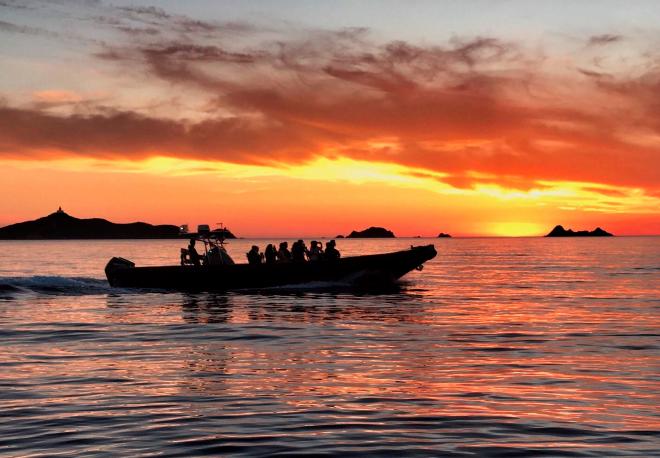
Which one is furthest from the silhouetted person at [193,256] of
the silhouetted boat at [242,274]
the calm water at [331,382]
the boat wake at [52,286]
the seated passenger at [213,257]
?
the calm water at [331,382]

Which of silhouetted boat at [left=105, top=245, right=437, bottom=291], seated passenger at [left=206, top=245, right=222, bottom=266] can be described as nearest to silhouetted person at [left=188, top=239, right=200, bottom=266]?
silhouetted boat at [left=105, top=245, right=437, bottom=291]

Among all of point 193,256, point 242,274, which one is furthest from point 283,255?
point 193,256

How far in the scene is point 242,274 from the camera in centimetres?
4100

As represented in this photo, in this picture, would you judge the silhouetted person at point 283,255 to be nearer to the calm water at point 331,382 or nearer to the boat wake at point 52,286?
the boat wake at point 52,286

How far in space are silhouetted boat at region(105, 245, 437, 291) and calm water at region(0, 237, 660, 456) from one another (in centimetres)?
944

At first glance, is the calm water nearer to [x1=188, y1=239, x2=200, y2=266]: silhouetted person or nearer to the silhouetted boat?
the silhouetted boat

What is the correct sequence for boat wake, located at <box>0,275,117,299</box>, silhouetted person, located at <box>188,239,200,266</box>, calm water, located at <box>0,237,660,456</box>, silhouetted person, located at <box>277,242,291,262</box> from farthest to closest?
1. silhouetted person, located at <box>277,242,291,262</box>
2. boat wake, located at <box>0,275,117,299</box>
3. silhouetted person, located at <box>188,239,200,266</box>
4. calm water, located at <box>0,237,660,456</box>

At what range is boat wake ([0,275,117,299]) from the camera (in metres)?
42.0

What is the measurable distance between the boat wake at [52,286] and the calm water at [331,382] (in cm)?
1055

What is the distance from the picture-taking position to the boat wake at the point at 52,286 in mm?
42000

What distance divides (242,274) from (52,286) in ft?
39.0

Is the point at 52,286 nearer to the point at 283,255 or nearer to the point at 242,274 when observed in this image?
the point at 242,274

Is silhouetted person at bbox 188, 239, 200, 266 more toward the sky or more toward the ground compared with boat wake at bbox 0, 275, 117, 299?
more toward the sky

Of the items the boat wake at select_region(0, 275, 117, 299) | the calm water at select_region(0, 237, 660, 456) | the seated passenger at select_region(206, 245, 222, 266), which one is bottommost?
the calm water at select_region(0, 237, 660, 456)
